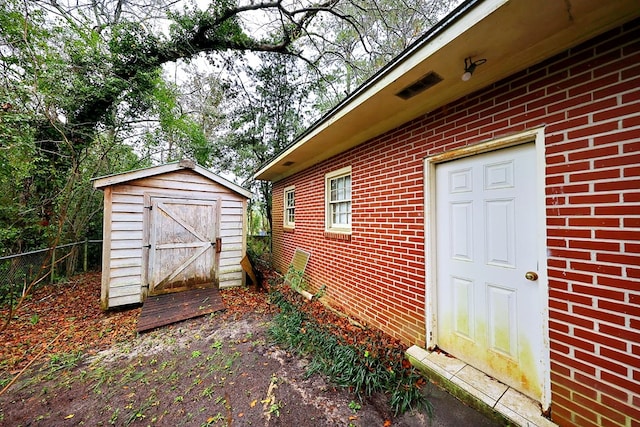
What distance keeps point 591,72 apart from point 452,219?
4.84 feet

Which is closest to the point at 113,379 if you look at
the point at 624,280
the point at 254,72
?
the point at 624,280

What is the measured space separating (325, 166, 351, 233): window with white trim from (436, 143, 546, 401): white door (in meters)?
1.80

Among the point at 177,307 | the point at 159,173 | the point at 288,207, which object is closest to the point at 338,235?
the point at 288,207

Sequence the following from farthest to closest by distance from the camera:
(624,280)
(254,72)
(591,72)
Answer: (254,72) < (591,72) < (624,280)

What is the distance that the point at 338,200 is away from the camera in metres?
4.45

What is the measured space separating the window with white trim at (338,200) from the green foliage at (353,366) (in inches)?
72.9

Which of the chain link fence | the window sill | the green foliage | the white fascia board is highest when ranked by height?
the white fascia board

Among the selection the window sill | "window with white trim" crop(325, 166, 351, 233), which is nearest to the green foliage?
the window sill

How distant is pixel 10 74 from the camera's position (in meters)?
4.00

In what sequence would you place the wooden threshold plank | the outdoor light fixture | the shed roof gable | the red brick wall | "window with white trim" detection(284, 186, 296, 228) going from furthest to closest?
"window with white trim" detection(284, 186, 296, 228)
the shed roof gable
the wooden threshold plank
the outdoor light fixture
the red brick wall

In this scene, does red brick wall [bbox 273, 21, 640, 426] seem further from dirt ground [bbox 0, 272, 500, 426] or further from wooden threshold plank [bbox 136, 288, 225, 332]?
wooden threshold plank [bbox 136, 288, 225, 332]

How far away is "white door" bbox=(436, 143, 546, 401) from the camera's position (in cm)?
191

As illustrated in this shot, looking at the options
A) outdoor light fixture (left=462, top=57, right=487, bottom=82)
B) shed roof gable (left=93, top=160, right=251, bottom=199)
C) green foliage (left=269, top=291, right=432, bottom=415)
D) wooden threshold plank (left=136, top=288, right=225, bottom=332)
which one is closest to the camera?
outdoor light fixture (left=462, top=57, right=487, bottom=82)

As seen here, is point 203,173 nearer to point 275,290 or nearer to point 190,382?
point 275,290
